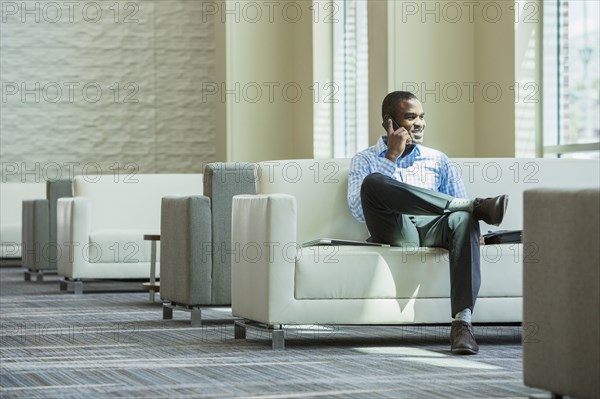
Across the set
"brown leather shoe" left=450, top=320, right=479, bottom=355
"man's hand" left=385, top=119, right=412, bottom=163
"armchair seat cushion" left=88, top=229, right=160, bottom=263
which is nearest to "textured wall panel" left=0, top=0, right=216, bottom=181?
"armchair seat cushion" left=88, top=229, right=160, bottom=263

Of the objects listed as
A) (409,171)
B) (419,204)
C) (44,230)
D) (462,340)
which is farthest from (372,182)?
(44,230)

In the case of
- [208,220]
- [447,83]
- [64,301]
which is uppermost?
[447,83]

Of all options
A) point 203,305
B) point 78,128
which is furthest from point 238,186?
point 78,128

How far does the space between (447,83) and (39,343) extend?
3.93 metres

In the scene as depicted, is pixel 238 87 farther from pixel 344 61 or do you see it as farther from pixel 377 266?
pixel 377 266

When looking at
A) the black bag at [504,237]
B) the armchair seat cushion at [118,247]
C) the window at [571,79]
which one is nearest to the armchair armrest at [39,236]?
the armchair seat cushion at [118,247]

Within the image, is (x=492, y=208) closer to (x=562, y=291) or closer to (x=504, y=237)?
(x=504, y=237)

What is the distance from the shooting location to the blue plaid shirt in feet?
15.9

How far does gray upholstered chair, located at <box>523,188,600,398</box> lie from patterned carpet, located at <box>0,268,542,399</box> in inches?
19.5

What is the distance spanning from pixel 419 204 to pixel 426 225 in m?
0.19

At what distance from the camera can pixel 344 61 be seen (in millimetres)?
10359

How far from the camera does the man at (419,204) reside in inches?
168

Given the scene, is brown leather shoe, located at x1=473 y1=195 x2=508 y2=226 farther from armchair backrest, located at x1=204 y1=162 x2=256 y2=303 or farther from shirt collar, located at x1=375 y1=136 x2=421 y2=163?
armchair backrest, located at x1=204 y1=162 x2=256 y2=303

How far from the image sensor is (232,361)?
13.2 feet
